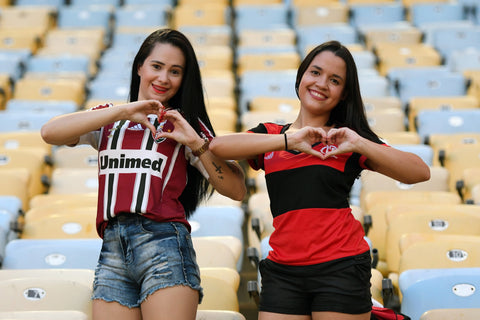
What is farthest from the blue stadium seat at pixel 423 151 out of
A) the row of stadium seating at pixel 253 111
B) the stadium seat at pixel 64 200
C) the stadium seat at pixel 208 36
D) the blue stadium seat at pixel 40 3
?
the blue stadium seat at pixel 40 3

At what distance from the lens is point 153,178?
208cm

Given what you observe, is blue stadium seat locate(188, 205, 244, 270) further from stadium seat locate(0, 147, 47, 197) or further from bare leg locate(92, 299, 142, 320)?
bare leg locate(92, 299, 142, 320)

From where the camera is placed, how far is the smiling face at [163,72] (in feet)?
7.20

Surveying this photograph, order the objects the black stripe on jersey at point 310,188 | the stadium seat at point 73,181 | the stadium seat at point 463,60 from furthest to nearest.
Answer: the stadium seat at point 463,60 < the stadium seat at point 73,181 < the black stripe on jersey at point 310,188

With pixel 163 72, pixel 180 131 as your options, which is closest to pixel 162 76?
pixel 163 72

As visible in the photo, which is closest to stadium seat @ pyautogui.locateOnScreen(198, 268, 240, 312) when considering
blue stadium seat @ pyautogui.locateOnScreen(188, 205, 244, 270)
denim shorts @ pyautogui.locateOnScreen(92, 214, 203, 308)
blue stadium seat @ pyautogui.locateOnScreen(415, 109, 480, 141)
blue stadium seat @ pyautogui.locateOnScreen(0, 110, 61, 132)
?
denim shorts @ pyautogui.locateOnScreen(92, 214, 203, 308)

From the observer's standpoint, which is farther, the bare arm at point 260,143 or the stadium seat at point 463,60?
the stadium seat at point 463,60

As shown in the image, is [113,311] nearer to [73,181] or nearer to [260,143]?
[260,143]

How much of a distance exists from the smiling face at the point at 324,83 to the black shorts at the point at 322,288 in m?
0.46

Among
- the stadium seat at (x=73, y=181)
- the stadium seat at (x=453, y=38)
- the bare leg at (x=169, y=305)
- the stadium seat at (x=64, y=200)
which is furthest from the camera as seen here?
the stadium seat at (x=453, y=38)

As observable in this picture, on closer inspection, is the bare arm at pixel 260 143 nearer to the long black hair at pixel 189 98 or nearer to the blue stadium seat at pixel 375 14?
the long black hair at pixel 189 98

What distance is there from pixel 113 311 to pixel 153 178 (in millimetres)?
381

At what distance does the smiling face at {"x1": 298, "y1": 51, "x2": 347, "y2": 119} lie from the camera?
2.18 m

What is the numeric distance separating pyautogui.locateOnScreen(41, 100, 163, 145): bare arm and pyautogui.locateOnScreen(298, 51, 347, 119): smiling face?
0.45 m
